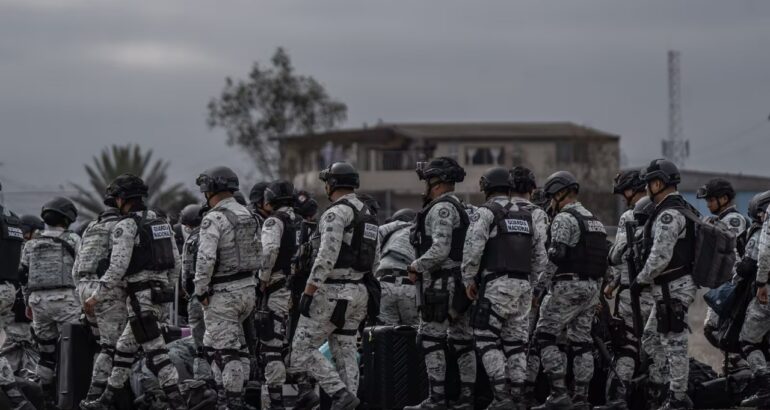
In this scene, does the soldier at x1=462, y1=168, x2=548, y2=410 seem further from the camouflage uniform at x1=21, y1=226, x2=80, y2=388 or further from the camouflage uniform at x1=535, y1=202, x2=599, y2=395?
the camouflage uniform at x1=21, y1=226, x2=80, y2=388

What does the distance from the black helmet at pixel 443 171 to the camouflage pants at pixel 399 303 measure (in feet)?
6.54

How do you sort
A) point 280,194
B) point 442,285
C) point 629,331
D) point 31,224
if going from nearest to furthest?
point 442,285 → point 629,331 → point 280,194 → point 31,224

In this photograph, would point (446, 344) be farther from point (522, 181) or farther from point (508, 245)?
point (522, 181)

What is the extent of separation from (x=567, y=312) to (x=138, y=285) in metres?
4.26

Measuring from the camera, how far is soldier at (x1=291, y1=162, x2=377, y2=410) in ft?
41.4

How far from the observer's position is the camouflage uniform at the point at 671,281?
12875 millimetres

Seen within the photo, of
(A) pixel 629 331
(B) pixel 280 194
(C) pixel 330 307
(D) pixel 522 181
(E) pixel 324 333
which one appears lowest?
(A) pixel 629 331

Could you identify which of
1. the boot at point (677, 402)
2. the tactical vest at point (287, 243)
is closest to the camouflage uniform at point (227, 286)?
the tactical vest at point (287, 243)

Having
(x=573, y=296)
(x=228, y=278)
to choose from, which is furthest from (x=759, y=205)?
(x=228, y=278)

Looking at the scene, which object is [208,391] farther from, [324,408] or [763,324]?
[763,324]

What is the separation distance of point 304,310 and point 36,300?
4.14 m

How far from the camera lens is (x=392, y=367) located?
13.6m

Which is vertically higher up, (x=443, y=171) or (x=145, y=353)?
(x=443, y=171)

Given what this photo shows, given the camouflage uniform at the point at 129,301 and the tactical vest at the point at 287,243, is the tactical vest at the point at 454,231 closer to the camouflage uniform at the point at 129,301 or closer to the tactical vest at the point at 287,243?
the tactical vest at the point at 287,243
